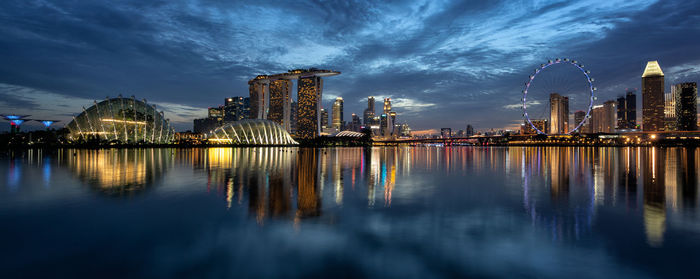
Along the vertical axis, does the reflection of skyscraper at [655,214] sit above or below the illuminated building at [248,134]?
below

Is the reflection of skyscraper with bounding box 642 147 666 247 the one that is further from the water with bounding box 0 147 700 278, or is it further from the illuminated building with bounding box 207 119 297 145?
the illuminated building with bounding box 207 119 297 145

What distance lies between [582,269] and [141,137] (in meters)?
127

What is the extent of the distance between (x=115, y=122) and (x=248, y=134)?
39.5 metres

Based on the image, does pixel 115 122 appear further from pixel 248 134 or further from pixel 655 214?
pixel 655 214

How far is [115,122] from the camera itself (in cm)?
10850

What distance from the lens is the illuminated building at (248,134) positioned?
414 ft

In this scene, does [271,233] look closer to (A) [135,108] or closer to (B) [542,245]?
(B) [542,245]

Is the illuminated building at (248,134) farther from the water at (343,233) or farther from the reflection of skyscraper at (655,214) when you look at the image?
the reflection of skyscraper at (655,214)

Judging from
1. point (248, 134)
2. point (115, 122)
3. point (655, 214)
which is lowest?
point (655, 214)

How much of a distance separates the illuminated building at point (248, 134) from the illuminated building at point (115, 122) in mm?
20562

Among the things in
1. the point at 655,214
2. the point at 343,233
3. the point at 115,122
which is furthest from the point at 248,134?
the point at 655,214

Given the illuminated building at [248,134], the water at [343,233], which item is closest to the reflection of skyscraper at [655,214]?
the water at [343,233]

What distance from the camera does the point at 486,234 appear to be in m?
10.6

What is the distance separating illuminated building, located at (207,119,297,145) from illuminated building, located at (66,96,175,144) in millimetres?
20562
